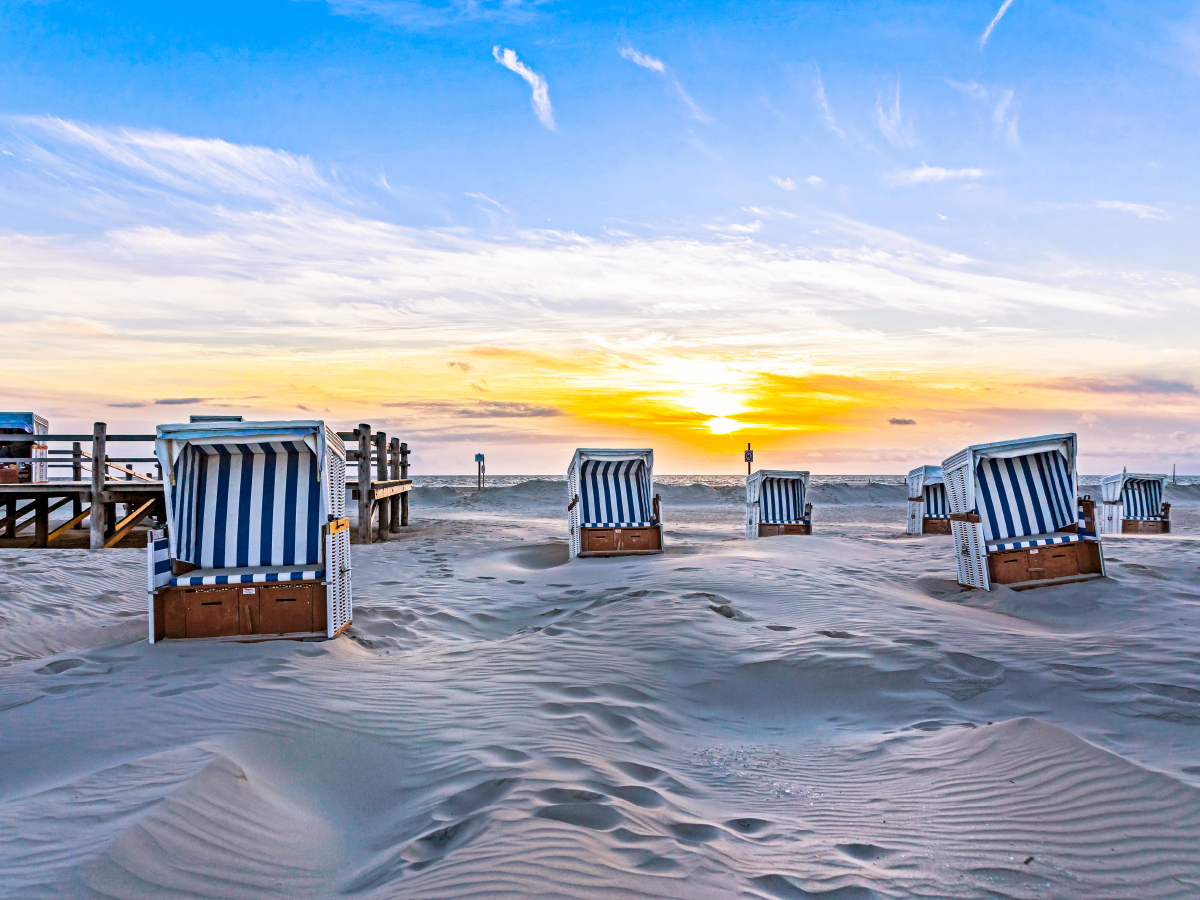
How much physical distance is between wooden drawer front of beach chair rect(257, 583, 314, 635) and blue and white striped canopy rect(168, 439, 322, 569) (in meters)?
0.79

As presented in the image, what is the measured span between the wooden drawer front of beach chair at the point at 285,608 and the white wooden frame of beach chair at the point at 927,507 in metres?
17.7

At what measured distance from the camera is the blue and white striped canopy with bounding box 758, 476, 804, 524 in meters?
18.7

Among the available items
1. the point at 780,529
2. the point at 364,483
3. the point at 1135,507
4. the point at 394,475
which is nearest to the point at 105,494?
the point at 364,483

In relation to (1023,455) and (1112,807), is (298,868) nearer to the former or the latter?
(1112,807)

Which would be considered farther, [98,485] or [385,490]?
[385,490]

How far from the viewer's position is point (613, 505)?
48.0 ft

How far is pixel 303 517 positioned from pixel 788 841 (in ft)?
21.0

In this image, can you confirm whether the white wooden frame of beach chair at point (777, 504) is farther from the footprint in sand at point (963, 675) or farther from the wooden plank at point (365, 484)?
the footprint in sand at point (963, 675)

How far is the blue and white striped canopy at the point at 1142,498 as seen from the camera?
20672mm

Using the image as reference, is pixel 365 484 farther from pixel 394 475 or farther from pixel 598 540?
pixel 598 540

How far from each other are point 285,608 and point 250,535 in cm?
117

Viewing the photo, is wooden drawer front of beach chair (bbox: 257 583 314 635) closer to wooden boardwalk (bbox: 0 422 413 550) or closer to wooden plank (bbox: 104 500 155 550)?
wooden boardwalk (bbox: 0 422 413 550)

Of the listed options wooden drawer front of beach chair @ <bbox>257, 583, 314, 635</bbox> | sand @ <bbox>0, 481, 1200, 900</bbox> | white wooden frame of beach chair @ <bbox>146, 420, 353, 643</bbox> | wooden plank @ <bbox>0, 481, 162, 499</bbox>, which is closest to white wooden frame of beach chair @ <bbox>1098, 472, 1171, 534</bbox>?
sand @ <bbox>0, 481, 1200, 900</bbox>

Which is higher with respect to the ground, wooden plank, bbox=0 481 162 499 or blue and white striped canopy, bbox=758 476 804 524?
wooden plank, bbox=0 481 162 499
